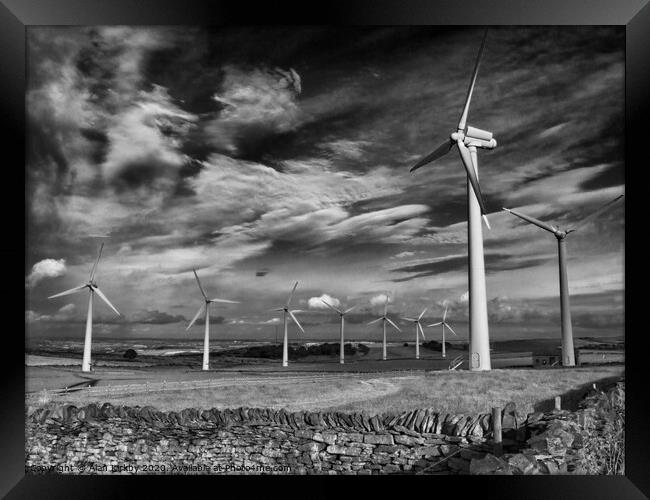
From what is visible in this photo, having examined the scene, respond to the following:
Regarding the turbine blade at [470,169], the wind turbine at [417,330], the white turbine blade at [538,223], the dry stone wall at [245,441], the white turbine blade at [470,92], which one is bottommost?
the dry stone wall at [245,441]

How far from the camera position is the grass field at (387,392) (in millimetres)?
6652

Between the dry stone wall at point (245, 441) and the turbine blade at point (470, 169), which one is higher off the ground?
the turbine blade at point (470, 169)

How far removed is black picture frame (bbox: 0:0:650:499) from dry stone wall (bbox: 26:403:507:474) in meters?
0.18

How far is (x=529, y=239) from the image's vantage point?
6.98 metres

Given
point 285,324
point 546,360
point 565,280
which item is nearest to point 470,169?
point 565,280

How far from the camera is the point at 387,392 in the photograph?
678 cm

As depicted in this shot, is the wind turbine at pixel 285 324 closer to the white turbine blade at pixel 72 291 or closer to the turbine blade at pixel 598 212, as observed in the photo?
the white turbine blade at pixel 72 291

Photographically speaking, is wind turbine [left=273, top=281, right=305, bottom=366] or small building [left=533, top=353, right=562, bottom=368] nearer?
small building [left=533, top=353, right=562, bottom=368]

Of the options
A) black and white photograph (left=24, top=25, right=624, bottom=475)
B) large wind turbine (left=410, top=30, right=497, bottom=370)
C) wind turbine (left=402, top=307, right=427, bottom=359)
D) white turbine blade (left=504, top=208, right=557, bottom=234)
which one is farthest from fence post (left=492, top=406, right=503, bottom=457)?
white turbine blade (left=504, top=208, right=557, bottom=234)

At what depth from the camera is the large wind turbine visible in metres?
6.80

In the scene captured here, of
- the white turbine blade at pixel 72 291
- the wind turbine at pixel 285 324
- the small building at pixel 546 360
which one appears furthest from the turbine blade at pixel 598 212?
the white turbine blade at pixel 72 291

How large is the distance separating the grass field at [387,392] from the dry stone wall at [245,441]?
5.3 inches

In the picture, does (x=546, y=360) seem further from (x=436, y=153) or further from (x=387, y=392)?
(x=436, y=153)

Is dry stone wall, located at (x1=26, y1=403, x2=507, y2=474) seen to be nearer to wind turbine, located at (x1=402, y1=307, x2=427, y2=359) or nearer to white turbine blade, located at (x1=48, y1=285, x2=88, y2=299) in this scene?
wind turbine, located at (x1=402, y1=307, x2=427, y2=359)
